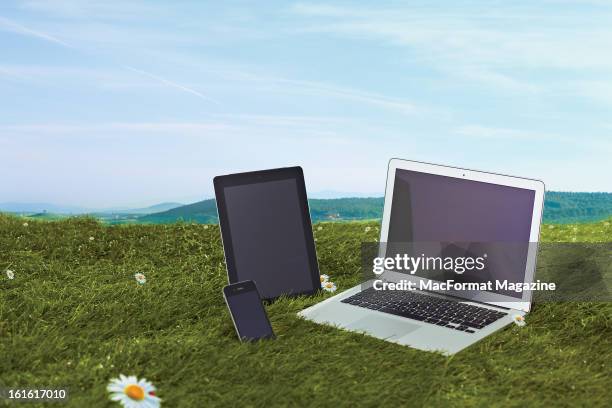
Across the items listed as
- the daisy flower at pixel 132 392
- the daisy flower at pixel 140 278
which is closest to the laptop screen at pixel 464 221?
the daisy flower at pixel 140 278

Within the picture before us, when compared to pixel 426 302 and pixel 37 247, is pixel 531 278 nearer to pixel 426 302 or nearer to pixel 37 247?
pixel 426 302

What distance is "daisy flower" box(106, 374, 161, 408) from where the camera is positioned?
2.87m

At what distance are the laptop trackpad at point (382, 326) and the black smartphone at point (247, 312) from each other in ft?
1.56

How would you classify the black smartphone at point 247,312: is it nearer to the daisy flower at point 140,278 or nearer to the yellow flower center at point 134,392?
the yellow flower center at point 134,392

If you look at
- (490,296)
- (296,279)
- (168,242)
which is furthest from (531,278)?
(168,242)

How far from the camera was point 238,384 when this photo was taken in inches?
122

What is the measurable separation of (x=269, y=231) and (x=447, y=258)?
3.56ft

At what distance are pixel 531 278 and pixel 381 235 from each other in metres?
0.96

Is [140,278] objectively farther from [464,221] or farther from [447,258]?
[464,221]

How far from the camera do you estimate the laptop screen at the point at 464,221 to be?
3893 mm

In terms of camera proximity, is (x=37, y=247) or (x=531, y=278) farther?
(x=37, y=247)

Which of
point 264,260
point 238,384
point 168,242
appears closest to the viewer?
point 238,384

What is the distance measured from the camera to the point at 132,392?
2.93 meters

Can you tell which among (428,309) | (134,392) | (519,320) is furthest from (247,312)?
(519,320)
